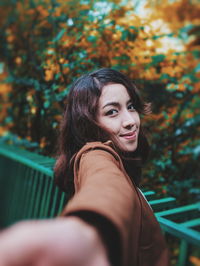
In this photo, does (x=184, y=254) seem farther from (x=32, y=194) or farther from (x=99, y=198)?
(x=32, y=194)

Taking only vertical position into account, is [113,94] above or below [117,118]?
above

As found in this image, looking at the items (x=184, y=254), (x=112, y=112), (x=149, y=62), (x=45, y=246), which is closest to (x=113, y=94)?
(x=112, y=112)

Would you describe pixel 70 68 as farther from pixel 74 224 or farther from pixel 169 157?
pixel 74 224

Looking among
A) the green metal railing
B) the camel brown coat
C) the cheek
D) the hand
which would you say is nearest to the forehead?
the cheek

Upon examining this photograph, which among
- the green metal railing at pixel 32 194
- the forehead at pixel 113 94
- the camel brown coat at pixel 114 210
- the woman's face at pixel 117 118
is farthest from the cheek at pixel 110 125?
the green metal railing at pixel 32 194

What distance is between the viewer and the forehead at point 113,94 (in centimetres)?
138

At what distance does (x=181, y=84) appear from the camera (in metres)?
2.30

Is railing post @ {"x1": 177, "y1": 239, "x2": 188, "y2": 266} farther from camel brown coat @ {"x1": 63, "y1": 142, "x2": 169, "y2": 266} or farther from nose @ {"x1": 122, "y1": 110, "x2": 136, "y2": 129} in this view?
nose @ {"x1": 122, "y1": 110, "x2": 136, "y2": 129}

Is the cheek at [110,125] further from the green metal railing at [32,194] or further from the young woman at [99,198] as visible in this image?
the green metal railing at [32,194]

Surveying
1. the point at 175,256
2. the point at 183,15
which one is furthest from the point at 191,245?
the point at 183,15

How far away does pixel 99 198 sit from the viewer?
0.56 meters

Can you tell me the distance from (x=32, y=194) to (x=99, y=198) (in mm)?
2130

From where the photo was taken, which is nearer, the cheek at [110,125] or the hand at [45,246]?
the hand at [45,246]

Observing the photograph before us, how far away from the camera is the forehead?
1.38m
